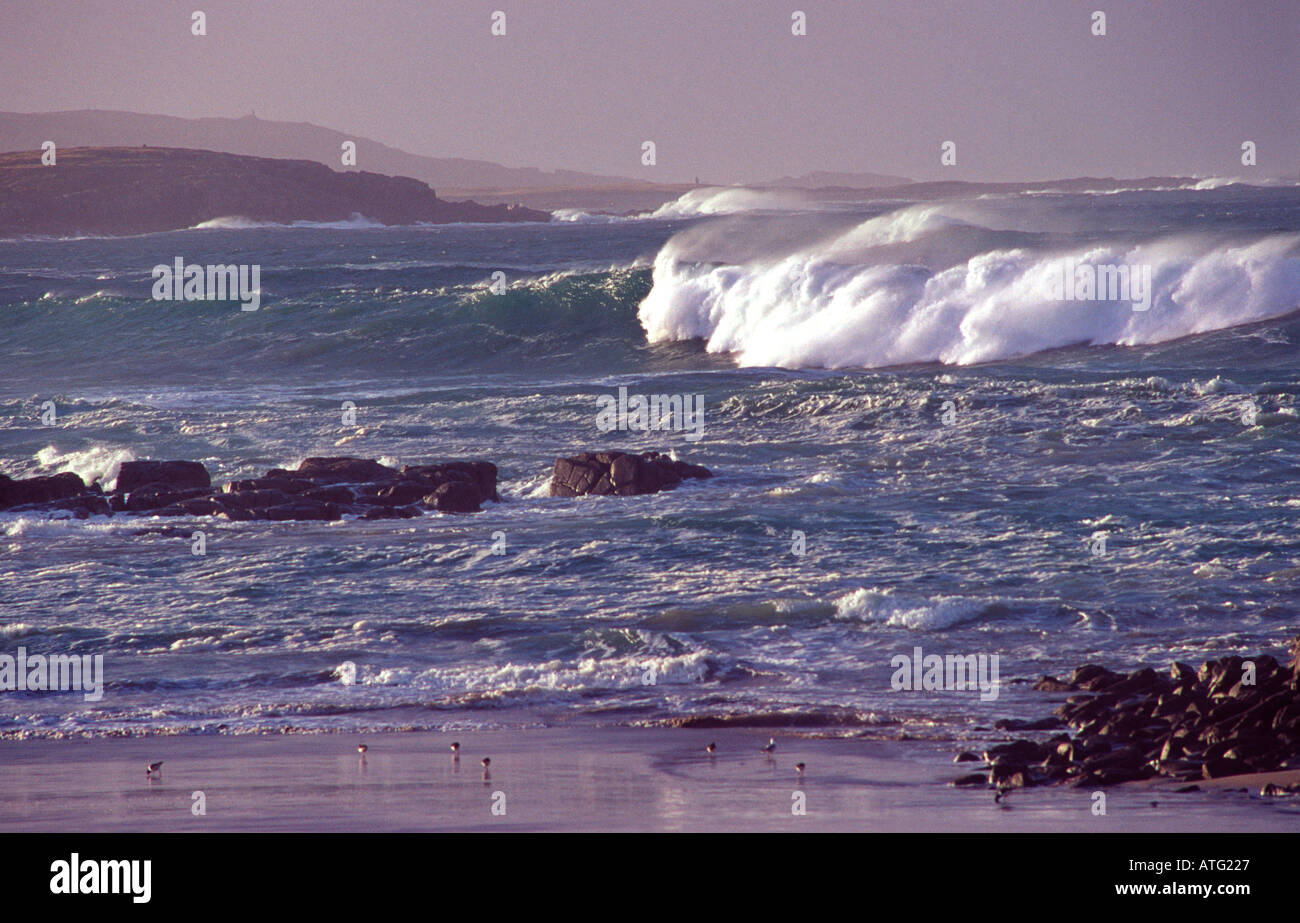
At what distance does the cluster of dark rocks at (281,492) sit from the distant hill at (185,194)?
117390mm

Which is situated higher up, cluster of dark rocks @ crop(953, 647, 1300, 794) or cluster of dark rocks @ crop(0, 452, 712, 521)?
cluster of dark rocks @ crop(0, 452, 712, 521)

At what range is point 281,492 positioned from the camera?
1761 centimetres

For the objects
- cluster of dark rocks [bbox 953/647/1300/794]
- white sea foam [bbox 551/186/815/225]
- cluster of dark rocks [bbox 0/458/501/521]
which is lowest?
cluster of dark rocks [bbox 953/647/1300/794]

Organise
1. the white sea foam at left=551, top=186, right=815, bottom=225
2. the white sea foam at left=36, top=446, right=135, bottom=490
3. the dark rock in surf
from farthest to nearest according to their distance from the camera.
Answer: the white sea foam at left=551, top=186, right=815, bottom=225
the white sea foam at left=36, top=446, right=135, bottom=490
the dark rock in surf

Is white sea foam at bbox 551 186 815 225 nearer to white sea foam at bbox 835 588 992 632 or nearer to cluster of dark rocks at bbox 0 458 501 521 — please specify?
cluster of dark rocks at bbox 0 458 501 521

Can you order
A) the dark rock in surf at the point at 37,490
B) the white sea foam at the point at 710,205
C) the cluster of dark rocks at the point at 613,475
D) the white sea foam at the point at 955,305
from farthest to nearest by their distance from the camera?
the white sea foam at the point at 710,205 < the white sea foam at the point at 955,305 < the dark rock in surf at the point at 37,490 < the cluster of dark rocks at the point at 613,475

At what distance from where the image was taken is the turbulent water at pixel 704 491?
419 inches

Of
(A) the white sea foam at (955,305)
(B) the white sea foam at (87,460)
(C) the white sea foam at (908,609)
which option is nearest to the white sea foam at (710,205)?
(A) the white sea foam at (955,305)

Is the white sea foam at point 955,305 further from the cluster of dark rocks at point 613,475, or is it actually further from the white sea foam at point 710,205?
the white sea foam at point 710,205

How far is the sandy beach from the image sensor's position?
6.77m

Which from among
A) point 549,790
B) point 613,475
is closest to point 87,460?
point 613,475

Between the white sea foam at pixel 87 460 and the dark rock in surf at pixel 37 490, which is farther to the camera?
the white sea foam at pixel 87 460

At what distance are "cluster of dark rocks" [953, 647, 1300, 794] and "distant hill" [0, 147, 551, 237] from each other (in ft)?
428

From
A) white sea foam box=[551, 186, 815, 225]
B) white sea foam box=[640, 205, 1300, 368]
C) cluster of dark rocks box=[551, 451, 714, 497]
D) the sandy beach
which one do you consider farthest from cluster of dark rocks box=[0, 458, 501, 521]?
white sea foam box=[551, 186, 815, 225]
